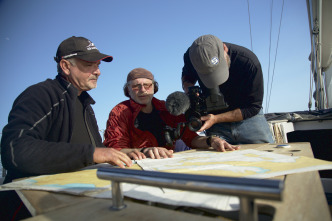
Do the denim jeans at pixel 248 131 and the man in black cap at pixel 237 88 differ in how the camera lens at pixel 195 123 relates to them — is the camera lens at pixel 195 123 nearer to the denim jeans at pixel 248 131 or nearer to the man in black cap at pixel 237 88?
the man in black cap at pixel 237 88

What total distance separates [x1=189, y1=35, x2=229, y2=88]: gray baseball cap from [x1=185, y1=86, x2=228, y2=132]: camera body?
16cm

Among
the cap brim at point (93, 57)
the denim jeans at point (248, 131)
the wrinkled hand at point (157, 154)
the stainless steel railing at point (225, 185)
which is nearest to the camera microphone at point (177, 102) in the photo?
the wrinkled hand at point (157, 154)

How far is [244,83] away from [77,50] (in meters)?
1.51

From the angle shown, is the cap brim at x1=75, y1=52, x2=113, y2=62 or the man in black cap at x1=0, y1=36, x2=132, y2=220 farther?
the cap brim at x1=75, y1=52, x2=113, y2=62

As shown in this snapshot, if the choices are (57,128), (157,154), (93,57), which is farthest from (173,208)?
(93,57)

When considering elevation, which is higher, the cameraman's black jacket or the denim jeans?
the cameraman's black jacket

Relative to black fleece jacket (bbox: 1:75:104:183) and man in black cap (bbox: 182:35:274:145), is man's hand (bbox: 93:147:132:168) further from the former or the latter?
man in black cap (bbox: 182:35:274:145)

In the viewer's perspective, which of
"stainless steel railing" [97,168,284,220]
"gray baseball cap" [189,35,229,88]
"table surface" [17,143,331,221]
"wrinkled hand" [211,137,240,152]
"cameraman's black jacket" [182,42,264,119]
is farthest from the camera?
"cameraman's black jacket" [182,42,264,119]

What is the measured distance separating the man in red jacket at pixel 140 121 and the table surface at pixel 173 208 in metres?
Answer: 1.13

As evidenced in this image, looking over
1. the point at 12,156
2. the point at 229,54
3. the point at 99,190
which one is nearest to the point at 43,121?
the point at 12,156

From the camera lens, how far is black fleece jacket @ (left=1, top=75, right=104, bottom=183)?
0.93 metres

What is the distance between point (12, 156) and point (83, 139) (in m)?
0.64

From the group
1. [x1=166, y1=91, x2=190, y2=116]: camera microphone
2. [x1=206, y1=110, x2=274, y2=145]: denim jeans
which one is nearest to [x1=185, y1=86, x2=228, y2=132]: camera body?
[x1=166, y1=91, x2=190, y2=116]: camera microphone

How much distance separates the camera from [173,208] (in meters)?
0.48
